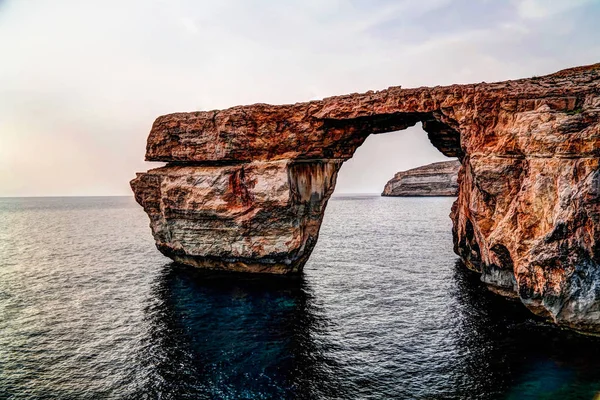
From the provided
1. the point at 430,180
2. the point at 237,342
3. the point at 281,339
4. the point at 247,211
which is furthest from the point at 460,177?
the point at 430,180

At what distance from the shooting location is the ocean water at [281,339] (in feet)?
50.2

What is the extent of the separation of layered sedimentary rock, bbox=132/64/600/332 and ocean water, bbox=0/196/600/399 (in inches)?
109

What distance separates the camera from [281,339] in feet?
64.7

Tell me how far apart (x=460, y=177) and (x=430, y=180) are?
13384cm

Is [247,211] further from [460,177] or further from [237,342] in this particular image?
[460,177]

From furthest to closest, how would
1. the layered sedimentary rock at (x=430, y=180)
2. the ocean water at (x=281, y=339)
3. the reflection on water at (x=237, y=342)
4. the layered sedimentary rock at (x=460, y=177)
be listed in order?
the layered sedimentary rock at (x=430, y=180) → the layered sedimentary rock at (x=460, y=177) → the reflection on water at (x=237, y=342) → the ocean water at (x=281, y=339)

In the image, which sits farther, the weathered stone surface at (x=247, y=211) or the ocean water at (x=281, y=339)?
the weathered stone surface at (x=247, y=211)

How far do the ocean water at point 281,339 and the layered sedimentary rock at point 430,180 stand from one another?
129 meters

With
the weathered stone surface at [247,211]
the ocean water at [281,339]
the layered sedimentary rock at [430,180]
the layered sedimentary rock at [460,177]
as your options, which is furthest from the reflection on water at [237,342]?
the layered sedimentary rock at [430,180]

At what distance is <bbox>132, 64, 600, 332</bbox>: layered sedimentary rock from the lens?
59.2 ft

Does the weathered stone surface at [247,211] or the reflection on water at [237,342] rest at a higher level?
the weathered stone surface at [247,211]

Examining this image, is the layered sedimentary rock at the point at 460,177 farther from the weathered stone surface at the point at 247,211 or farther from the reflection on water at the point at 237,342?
the reflection on water at the point at 237,342

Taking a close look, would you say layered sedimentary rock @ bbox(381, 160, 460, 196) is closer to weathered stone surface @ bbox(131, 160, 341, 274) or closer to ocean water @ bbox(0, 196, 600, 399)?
ocean water @ bbox(0, 196, 600, 399)

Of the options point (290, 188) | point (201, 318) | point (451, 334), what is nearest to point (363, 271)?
point (290, 188)
